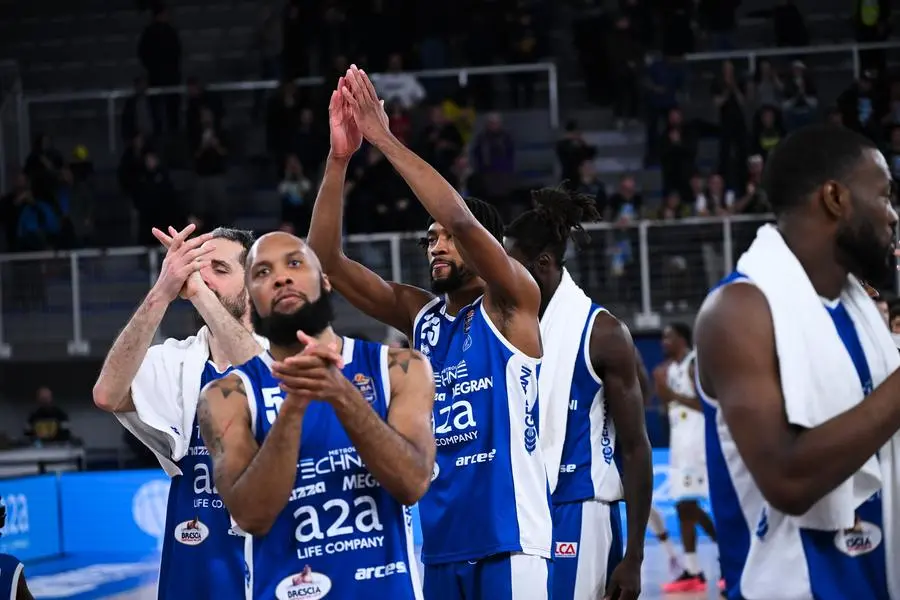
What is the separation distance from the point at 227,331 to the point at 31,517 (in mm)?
12251

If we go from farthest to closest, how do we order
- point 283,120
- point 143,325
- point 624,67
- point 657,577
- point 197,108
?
point 197,108 < point 283,120 < point 624,67 < point 657,577 < point 143,325

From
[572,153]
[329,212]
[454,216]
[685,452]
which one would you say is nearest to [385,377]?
[454,216]

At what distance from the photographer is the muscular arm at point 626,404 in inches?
229

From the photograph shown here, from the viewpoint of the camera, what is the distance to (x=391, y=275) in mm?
18172

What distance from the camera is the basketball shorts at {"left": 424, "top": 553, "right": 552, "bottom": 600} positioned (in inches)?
203

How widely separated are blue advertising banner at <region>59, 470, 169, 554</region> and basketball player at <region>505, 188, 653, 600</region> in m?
11.3

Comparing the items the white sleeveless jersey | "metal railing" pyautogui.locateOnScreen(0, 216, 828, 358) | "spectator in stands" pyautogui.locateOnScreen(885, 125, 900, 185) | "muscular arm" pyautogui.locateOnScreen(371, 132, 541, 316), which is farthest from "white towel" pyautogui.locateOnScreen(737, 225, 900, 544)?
"metal railing" pyautogui.locateOnScreen(0, 216, 828, 358)

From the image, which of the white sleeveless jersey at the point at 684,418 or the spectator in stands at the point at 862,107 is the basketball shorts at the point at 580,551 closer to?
the white sleeveless jersey at the point at 684,418

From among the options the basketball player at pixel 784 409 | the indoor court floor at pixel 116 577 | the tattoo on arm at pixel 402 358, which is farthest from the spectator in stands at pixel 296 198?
the basketball player at pixel 784 409

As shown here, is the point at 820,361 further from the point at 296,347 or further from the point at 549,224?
the point at 549,224

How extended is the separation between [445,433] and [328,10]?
18.2 metres

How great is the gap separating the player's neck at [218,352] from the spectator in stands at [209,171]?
1574cm

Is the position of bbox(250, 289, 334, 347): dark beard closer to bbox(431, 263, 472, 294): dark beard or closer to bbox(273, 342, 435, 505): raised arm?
bbox(273, 342, 435, 505): raised arm

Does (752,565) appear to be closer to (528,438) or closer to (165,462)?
(528,438)
